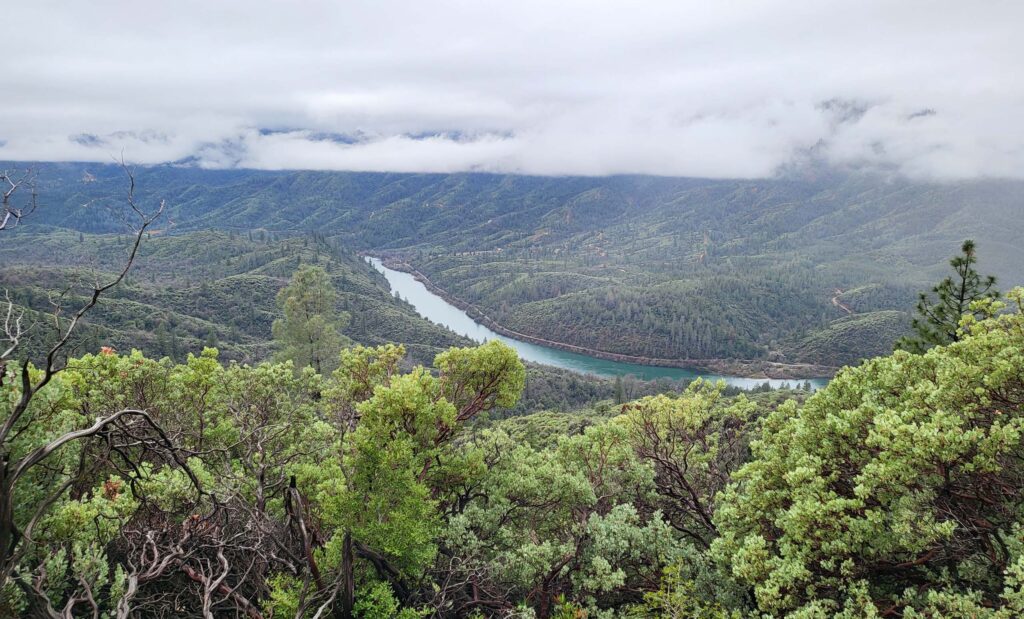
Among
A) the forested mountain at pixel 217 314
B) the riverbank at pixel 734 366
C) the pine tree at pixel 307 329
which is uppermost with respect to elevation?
the pine tree at pixel 307 329

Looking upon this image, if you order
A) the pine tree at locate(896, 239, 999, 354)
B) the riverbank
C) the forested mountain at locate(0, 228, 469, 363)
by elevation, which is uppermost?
the pine tree at locate(896, 239, 999, 354)

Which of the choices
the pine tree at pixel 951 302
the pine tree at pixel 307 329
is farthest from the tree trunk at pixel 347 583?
the pine tree at pixel 307 329

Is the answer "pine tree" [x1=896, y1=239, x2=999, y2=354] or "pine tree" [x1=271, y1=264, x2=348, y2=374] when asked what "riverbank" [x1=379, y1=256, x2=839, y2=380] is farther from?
"pine tree" [x1=271, y1=264, x2=348, y2=374]

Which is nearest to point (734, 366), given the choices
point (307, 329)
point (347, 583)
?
point (307, 329)

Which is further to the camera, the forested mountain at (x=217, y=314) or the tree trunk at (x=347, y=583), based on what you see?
the forested mountain at (x=217, y=314)

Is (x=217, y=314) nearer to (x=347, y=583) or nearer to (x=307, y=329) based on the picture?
(x=307, y=329)

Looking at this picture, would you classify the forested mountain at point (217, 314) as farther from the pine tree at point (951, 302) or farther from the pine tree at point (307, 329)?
the pine tree at point (951, 302)

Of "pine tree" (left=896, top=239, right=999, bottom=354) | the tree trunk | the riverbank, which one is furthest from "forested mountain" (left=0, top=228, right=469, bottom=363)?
"pine tree" (left=896, top=239, right=999, bottom=354)

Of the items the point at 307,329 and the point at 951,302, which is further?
the point at 307,329

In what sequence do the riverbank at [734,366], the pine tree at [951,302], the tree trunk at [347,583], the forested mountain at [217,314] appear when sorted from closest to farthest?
the tree trunk at [347,583] → the pine tree at [951,302] → the forested mountain at [217,314] → the riverbank at [734,366]

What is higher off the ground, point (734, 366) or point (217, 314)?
point (217, 314)

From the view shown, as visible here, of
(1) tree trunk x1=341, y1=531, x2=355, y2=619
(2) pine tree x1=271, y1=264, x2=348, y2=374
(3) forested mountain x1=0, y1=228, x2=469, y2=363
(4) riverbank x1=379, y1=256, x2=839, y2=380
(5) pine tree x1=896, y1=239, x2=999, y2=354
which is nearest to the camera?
(1) tree trunk x1=341, y1=531, x2=355, y2=619

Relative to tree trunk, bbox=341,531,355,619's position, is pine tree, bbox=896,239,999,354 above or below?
above

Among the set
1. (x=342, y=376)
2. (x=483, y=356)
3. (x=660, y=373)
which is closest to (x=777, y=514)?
(x=483, y=356)
